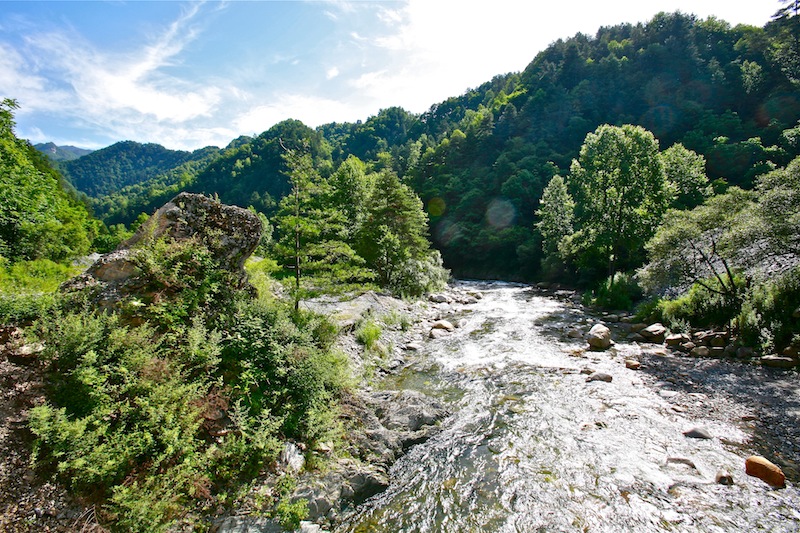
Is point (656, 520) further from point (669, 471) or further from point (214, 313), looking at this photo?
point (214, 313)

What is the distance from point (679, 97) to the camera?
73.1m

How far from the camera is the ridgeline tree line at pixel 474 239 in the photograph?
5.66 meters

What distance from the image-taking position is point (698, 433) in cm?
838

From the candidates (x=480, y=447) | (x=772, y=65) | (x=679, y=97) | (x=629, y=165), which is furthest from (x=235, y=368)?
(x=772, y=65)

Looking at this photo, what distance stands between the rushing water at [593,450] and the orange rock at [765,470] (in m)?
0.16

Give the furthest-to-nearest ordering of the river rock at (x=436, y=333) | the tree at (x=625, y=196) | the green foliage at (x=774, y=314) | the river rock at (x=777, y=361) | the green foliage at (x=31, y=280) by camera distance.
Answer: the tree at (x=625, y=196) → the river rock at (x=436, y=333) → the green foliage at (x=774, y=314) → the river rock at (x=777, y=361) → the green foliage at (x=31, y=280)

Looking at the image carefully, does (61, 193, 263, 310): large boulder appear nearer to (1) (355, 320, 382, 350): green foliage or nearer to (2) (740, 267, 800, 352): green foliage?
(1) (355, 320, 382, 350): green foliage

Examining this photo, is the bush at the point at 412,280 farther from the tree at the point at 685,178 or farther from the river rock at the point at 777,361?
the tree at the point at 685,178

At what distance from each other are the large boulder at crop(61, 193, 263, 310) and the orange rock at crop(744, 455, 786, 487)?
1254cm

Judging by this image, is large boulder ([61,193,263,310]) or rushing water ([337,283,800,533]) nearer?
rushing water ([337,283,800,533])

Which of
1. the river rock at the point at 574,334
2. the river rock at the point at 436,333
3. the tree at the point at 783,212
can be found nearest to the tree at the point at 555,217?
the river rock at the point at 574,334

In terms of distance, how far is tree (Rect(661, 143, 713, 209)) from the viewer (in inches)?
1388

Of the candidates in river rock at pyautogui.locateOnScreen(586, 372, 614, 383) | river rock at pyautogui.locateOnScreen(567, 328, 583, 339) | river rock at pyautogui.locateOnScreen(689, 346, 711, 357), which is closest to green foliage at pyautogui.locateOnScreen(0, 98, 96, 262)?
river rock at pyautogui.locateOnScreen(586, 372, 614, 383)

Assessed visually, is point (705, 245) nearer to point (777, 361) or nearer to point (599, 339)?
point (777, 361)
